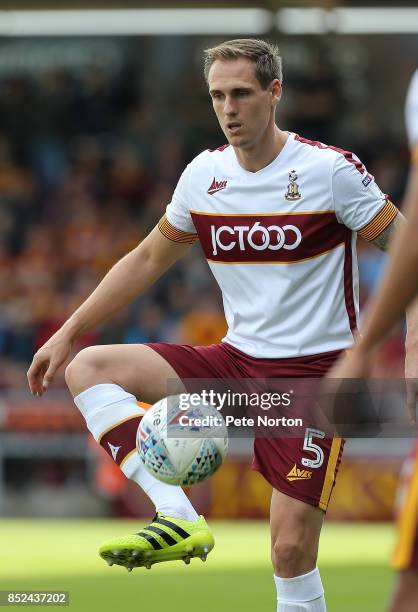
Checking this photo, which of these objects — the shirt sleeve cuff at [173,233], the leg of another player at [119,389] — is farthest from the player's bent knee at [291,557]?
the shirt sleeve cuff at [173,233]

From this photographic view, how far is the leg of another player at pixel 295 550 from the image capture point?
505 centimetres

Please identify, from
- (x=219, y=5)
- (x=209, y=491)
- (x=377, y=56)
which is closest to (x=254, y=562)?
(x=209, y=491)

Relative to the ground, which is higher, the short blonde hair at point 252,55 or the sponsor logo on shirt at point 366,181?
the short blonde hair at point 252,55

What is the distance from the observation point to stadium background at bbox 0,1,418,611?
12523mm

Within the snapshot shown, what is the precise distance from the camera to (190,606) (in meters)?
7.71

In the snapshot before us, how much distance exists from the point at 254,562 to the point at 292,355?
4910 mm

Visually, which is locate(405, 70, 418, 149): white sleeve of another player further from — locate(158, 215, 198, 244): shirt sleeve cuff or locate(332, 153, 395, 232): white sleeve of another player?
locate(158, 215, 198, 244): shirt sleeve cuff

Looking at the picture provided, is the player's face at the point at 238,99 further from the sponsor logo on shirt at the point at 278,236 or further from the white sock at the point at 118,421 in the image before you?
the white sock at the point at 118,421

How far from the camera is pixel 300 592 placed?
518 cm

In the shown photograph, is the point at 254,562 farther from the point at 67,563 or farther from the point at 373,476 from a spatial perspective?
the point at 373,476

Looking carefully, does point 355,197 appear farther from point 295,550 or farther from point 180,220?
point 295,550

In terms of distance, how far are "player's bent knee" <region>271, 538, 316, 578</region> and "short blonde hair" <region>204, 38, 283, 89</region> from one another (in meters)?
1.80

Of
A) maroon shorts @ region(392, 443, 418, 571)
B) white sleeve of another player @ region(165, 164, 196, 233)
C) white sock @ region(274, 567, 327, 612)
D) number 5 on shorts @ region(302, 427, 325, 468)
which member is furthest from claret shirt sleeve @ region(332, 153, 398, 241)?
maroon shorts @ region(392, 443, 418, 571)

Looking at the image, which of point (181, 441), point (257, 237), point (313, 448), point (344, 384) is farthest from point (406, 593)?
point (257, 237)
